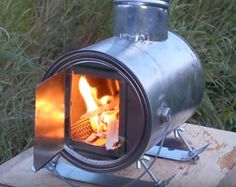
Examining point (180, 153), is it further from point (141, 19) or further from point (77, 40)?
point (77, 40)

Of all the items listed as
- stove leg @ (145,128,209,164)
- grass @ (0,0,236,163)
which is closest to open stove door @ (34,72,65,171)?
stove leg @ (145,128,209,164)

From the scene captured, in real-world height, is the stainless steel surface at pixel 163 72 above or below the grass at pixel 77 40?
above

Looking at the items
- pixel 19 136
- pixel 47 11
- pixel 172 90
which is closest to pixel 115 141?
pixel 172 90

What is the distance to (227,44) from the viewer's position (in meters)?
3.64

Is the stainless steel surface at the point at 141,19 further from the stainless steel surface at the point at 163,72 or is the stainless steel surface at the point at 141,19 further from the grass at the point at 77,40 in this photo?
the grass at the point at 77,40

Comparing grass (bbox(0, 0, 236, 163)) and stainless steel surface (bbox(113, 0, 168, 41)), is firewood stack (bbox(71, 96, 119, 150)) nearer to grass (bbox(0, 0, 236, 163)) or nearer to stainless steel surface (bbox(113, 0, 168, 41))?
stainless steel surface (bbox(113, 0, 168, 41))

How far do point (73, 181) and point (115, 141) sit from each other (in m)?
0.24

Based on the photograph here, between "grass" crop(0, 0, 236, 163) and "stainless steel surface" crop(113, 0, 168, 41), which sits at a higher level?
"stainless steel surface" crop(113, 0, 168, 41)

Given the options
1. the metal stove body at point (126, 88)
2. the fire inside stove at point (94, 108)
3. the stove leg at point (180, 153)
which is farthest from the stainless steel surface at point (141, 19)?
the stove leg at point (180, 153)

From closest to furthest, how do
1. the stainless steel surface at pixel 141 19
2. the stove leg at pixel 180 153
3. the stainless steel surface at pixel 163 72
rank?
the stainless steel surface at pixel 163 72, the stainless steel surface at pixel 141 19, the stove leg at pixel 180 153

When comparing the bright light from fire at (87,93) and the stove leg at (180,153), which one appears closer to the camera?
the bright light from fire at (87,93)

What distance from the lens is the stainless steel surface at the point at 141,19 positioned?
2.10 metres

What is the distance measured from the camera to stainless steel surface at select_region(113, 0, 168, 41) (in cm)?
210

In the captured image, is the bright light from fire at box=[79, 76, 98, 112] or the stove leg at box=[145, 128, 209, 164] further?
the stove leg at box=[145, 128, 209, 164]
